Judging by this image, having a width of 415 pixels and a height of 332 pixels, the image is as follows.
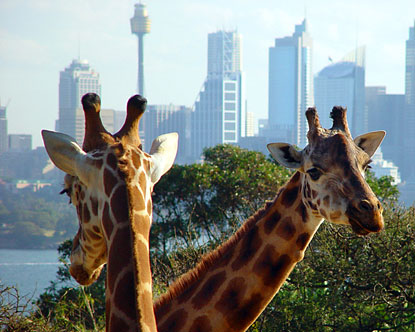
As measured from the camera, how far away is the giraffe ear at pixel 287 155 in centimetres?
546

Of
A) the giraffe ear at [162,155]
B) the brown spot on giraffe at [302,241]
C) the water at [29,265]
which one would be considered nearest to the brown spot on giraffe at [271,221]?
the brown spot on giraffe at [302,241]

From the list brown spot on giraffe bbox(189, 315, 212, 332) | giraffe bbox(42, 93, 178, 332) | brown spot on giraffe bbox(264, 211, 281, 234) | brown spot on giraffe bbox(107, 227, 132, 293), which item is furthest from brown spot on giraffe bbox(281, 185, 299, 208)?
brown spot on giraffe bbox(107, 227, 132, 293)

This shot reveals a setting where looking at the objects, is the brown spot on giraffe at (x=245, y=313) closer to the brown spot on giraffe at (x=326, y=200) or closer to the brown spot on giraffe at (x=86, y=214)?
the brown spot on giraffe at (x=326, y=200)

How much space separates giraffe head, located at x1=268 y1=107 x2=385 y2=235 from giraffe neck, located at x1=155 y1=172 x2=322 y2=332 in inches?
7.9

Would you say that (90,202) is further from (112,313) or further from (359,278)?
(359,278)

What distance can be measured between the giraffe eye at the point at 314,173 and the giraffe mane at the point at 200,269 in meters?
0.57

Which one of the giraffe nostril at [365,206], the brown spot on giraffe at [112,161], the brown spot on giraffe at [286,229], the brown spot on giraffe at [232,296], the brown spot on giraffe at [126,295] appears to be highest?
the brown spot on giraffe at [112,161]

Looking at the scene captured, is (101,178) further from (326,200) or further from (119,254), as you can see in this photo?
(326,200)

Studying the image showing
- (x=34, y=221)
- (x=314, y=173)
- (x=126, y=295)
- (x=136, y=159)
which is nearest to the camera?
(x=126, y=295)

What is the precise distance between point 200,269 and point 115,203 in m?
1.56

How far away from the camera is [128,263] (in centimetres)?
416

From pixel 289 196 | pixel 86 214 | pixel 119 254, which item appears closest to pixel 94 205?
pixel 86 214

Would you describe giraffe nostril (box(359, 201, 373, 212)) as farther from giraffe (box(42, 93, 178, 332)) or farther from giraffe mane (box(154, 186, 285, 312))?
giraffe (box(42, 93, 178, 332))

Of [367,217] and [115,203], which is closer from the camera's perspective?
[115,203]
